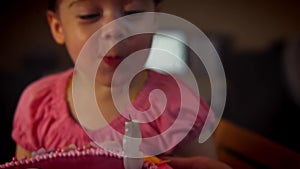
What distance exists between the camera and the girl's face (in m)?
0.53

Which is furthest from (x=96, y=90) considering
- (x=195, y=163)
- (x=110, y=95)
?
(x=195, y=163)

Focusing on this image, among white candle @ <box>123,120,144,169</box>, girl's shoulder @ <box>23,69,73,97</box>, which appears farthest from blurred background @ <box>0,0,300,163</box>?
white candle @ <box>123,120,144,169</box>

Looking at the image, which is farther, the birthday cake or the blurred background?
the blurred background

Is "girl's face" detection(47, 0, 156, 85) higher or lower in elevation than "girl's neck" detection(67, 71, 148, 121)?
higher

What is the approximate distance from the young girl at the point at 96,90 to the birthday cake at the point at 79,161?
0.03 m

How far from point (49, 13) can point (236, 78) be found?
260 mm

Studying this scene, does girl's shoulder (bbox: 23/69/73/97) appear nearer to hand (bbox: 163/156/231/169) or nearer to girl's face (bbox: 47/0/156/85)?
girl's face (bbox: 47/0/156/85)

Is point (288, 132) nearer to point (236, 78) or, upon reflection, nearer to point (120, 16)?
point (236, 78)

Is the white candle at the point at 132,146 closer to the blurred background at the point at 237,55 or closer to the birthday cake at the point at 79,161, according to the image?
the birthday cake at the point at 79,161

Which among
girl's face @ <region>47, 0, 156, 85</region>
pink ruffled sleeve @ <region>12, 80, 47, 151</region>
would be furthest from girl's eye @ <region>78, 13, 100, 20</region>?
pink ruffled sleeve @ <region>12, 80, 47, 151</region>

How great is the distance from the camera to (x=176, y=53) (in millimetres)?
605

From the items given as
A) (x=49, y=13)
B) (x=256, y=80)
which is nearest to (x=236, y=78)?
(x=256, y=80)

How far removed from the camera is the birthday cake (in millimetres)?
512

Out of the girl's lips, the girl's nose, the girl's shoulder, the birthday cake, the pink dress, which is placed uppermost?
the girl's nose
